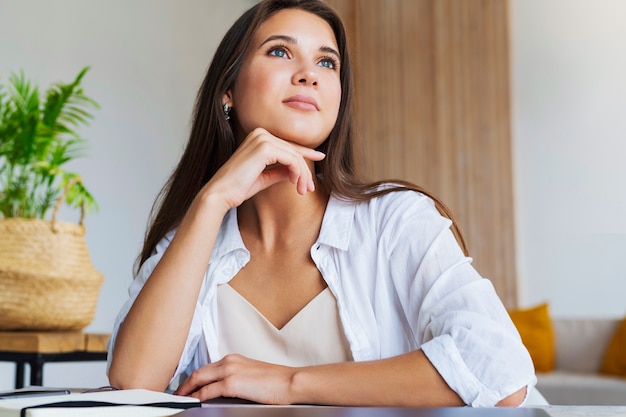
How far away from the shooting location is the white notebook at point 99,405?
81cm

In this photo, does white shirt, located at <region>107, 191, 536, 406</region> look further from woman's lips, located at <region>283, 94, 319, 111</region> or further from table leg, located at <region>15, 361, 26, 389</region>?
table leg, located at <region>15, 361, 26, 389</region>

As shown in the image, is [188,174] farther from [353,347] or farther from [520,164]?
[520,164]

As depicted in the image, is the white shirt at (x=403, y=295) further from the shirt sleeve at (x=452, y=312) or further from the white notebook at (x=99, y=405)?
the white notebook at (x=99, y=405)

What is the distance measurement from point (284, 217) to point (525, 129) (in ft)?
16.4

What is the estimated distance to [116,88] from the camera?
5.43 meters

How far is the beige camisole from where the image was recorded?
1.50 metres

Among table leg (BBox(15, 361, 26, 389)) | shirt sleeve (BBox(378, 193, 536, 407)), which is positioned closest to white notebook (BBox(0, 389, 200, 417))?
shirt sleeve (BBox(378, 193, 536, 407))

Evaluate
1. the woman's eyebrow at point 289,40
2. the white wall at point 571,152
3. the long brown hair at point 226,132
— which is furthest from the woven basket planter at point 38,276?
the white wall at point 571,152

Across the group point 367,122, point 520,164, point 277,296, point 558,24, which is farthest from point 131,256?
point 277,296

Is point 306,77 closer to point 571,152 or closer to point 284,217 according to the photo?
point 284,217

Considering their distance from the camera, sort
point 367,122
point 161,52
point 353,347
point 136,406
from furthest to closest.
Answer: point 367,122 < point 161,52 < point 353,347 < point 136,406

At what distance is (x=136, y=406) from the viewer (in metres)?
0.85

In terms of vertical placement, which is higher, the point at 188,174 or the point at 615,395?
the point at 188,174

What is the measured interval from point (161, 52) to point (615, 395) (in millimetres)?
3713
